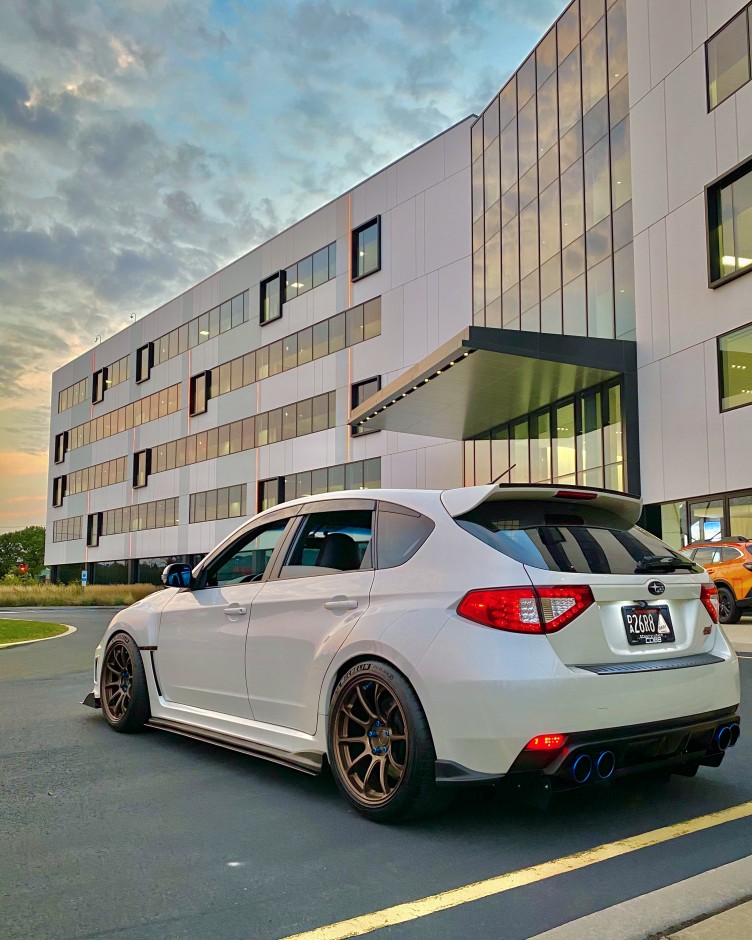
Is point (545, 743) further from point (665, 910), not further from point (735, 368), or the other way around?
point (735, 368)

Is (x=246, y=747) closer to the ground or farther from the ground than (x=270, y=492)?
closer to the ground

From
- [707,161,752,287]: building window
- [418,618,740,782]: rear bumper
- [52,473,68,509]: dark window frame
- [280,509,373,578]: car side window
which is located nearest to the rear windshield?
[418,618,740,782]: rear bumper

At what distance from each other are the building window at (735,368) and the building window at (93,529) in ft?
170

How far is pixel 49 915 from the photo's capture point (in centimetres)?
313

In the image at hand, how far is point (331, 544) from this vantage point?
4992 millimetres

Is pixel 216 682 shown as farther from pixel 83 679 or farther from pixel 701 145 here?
pixel 701 145

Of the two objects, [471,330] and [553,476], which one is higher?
[471,330]

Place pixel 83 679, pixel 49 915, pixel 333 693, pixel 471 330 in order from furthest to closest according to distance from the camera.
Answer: pixel 471 330
pixel 83 679
pixel 333 693
pixel 49 915

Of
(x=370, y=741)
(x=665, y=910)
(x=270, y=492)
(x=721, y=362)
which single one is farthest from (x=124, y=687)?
(x=270, y=492)

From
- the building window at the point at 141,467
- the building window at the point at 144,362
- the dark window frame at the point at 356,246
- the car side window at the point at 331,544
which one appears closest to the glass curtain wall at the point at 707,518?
the car side window at the point at 331,544

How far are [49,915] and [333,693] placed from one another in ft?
5.66

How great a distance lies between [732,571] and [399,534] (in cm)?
1397

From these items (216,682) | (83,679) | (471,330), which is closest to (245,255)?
(471,330)

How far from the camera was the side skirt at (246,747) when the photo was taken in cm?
462
